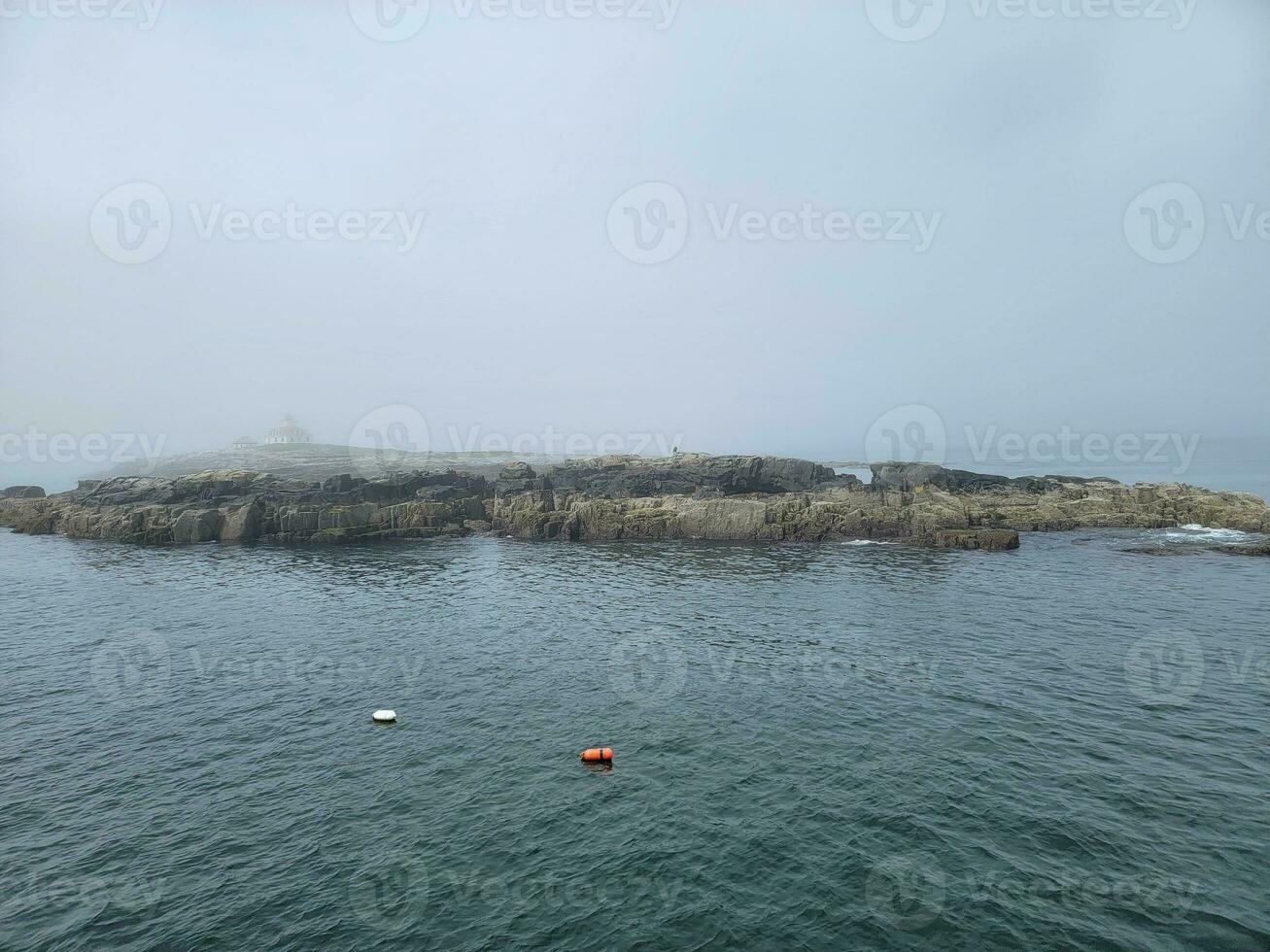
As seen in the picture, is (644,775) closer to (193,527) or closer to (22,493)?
(193,527)

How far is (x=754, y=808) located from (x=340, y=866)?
1481cm

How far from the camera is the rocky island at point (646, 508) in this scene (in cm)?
8275

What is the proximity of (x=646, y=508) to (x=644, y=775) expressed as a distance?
2591 inches

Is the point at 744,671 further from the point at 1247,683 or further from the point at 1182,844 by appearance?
the point at 1247,683

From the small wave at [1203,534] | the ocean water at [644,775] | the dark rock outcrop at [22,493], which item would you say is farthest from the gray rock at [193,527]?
the small wave at [1203,534]

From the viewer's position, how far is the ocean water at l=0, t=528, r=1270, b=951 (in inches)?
650

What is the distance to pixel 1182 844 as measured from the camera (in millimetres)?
18828

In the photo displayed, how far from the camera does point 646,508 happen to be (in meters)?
89.4

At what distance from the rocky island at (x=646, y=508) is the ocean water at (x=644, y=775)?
1359 inches

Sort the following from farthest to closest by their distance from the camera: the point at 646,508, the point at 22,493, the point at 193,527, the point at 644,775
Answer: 1. the point at 22,493
2. the point at 646,508
3. the point at 193,527
4. the point at 644,775

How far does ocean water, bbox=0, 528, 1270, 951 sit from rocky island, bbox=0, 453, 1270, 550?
34514mm

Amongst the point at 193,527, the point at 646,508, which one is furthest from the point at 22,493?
the point at 646,508

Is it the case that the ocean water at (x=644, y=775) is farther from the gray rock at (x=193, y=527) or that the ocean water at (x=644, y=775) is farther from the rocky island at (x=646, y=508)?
the gray rock at (x=193, y=527)

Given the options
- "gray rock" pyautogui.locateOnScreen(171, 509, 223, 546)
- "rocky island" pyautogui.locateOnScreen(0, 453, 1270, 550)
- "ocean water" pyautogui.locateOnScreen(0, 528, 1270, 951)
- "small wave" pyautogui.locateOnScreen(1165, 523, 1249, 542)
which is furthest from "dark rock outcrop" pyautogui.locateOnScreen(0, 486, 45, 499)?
"small wave" pyautogui.locateOnScreen(1165, 523, 1249, 542)
